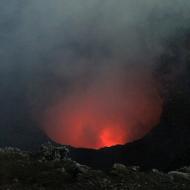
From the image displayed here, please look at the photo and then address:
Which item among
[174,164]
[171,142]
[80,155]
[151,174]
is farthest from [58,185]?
[171,142]

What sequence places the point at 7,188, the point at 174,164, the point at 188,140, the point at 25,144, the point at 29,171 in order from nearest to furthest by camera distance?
the point at 7,188 → the point at 29,171 → the point at 174,164 → the point at 188,140 → the point at 25,144

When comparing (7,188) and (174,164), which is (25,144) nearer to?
(174,164)

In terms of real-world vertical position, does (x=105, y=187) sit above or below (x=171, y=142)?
below

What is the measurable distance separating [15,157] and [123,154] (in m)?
52.3

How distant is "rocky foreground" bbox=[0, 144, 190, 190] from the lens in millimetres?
30844

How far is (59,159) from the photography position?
36344 mm

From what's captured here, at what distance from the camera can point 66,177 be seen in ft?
106

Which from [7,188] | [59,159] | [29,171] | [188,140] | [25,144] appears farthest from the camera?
[25,144]

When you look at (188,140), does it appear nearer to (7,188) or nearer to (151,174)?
(151,174)

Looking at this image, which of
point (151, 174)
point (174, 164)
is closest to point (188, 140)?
point (174, 164)

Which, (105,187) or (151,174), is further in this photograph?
(151,174)

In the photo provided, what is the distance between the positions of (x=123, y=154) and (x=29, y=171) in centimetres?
5511

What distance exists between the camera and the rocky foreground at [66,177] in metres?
30.8

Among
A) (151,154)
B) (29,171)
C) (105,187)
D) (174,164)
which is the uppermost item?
(151,154)
